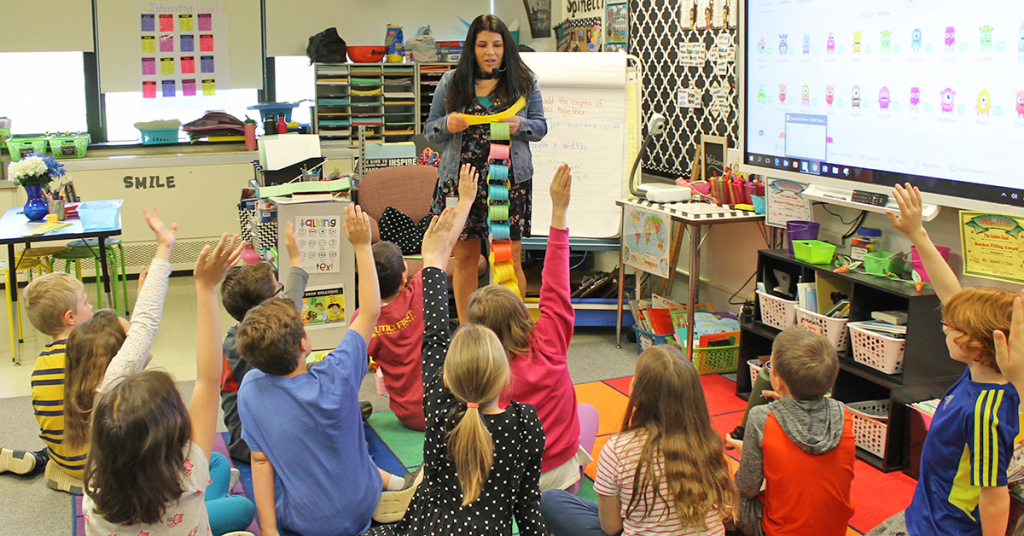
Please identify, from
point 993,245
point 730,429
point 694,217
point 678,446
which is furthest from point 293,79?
point 678,446

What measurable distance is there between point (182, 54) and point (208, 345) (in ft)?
16.1

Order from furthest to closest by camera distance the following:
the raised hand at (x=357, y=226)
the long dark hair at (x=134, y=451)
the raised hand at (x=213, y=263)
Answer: the raised hand at (x=357, y=226) → the raised hand at (x=213, y=263) → the long dark hair at (x=134, y=451)

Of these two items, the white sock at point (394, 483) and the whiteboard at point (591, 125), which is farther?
the whiteboard at point (591, 125)

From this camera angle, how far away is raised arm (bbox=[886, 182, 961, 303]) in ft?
6.76

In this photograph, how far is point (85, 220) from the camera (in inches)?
173

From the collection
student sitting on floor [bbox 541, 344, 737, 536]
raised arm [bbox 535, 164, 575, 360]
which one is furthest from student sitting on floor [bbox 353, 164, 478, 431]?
student sitting on floor [bbox 541, 344, 737, 536]

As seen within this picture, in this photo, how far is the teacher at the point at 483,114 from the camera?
3434mm

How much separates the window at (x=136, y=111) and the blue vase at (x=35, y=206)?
1.81 meters

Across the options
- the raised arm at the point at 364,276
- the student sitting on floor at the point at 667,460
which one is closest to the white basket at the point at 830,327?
the student sitting on floor at the point at 667,460

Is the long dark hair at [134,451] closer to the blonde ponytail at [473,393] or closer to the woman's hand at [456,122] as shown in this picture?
the blonde ponytail at [473,393]

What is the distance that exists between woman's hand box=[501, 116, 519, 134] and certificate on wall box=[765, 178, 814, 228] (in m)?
1.19

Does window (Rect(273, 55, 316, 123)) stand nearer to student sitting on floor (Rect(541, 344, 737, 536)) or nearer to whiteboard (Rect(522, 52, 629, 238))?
whiteboard (Rect(522, 52, 629, 238))

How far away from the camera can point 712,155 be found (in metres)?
4.32

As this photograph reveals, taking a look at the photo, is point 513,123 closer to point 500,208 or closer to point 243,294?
point 500,208
